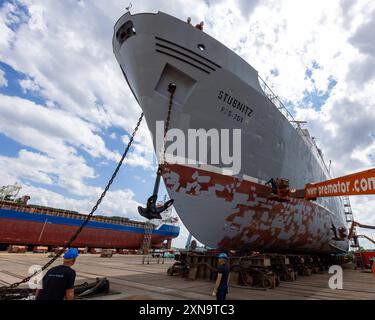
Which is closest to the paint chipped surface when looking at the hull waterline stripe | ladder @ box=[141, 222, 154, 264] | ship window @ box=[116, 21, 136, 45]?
ship window @ box=[116, 21, 136, 45]

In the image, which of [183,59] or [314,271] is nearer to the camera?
[183,59]

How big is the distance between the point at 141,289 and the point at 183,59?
725 cm

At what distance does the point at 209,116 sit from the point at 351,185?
4626 millimetres

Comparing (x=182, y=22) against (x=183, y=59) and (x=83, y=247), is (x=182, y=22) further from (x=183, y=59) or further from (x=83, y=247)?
(x=83, y=247)

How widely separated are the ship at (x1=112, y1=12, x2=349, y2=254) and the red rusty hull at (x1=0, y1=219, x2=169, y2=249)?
22191mm

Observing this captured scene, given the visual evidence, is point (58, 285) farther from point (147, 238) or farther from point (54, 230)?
point (147, 238)

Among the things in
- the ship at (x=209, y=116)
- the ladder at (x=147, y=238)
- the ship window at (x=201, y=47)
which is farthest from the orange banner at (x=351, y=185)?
the ladder at (x=147, y=238)

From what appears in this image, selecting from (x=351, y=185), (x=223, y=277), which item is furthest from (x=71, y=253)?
(x=351, y=185)

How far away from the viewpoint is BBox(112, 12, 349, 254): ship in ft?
25.0

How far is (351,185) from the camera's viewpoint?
243 inches

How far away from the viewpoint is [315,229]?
520 inches

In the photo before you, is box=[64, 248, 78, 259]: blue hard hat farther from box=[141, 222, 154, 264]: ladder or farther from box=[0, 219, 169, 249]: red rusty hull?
box=[141, 222, 154, 264]: ladder

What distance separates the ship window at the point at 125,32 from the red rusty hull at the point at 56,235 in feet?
75.5
